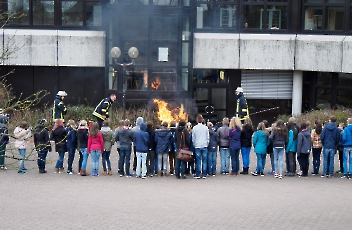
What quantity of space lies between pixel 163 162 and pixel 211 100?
11.2 m

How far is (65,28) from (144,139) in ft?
38.2

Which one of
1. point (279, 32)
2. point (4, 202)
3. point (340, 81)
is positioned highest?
point (279, 32)

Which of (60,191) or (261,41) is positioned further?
(261,41)

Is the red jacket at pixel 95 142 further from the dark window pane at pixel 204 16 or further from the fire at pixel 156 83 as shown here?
the dark window pane at pixel 204 16

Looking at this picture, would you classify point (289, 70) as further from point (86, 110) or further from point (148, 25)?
point (86, 110)

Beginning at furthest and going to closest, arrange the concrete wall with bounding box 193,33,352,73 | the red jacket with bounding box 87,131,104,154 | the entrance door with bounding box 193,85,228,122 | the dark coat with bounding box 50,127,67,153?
1. the entrance door with bounding box 193,85,228,122
2. the concrete wall with bounding box 193,33,352,73
3. the dark coat with bounding box 50,127,67,153
4. the red jacket with bounding box 87,131,104,154

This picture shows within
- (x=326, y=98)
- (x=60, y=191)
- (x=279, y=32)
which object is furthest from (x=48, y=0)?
(x=60, y=191)

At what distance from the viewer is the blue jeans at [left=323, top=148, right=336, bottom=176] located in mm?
19922

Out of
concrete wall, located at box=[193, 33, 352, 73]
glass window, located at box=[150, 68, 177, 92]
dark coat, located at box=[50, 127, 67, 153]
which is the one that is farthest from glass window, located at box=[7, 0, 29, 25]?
dark coat, located at box=[50, 127, 67, 153]

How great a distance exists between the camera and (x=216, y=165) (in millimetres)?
21297

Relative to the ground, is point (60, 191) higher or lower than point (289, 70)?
lower

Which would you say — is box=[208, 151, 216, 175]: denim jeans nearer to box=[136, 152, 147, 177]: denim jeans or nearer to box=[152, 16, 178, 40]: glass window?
box=[136, 152, 147, 177]: denim jeans

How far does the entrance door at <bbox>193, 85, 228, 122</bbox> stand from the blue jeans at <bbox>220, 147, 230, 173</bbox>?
10028 mm

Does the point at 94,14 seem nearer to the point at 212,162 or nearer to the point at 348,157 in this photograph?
the point at 212,162
